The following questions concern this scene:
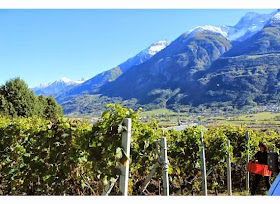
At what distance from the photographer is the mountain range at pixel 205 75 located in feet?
325

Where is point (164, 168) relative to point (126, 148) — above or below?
below

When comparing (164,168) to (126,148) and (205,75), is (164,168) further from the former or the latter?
(205,75)

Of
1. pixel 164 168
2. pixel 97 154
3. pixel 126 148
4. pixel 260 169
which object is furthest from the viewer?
pixel 260 169

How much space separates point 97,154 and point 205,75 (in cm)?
12345

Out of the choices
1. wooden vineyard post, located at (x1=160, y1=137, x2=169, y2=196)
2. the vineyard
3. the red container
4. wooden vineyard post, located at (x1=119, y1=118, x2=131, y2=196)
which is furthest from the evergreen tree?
wooden vineyard post, located at (x1=119, y1=118, x2=131, y2=196)

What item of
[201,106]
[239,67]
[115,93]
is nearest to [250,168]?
[201,106]

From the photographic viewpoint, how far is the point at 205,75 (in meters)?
123

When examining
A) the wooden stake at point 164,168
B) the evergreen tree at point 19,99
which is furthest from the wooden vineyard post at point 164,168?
the evergreen tree at point 19,99

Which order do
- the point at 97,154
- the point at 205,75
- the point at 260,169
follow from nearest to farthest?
the point at 97,154
the point at 260,169
the point at 205,75

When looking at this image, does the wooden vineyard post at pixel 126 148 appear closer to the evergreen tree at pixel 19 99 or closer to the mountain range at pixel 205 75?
the evergreen tree at pixel 19 99

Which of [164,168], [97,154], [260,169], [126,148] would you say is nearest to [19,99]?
[260,169]

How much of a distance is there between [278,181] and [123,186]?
0.95 m

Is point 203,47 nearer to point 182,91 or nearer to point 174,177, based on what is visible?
point 182,91
